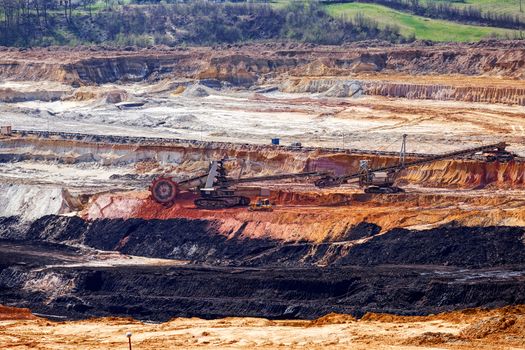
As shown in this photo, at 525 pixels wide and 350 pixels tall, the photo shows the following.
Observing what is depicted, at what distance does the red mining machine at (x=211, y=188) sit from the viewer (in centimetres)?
8400

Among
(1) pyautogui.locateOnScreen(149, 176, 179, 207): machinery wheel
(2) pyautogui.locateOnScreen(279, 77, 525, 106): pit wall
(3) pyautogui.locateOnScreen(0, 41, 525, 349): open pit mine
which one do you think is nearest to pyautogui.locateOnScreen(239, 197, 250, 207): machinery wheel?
(3) pyautogui.locateOnScreen(0, 41, 525, 349): open pit mine

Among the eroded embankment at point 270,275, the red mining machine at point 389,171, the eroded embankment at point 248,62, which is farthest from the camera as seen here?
the eroded embankment at point 248,62

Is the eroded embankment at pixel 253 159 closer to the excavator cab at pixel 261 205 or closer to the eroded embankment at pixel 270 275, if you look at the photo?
the excavator cab at pixel 261 205

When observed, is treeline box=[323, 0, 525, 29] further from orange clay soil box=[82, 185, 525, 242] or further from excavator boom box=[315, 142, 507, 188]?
orange clay soil box=[82, 185, 525, 242]

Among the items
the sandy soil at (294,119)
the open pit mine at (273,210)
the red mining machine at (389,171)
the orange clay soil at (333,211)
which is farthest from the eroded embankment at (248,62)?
the orange clay soil at (333,211)

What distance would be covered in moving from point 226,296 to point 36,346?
545 inches

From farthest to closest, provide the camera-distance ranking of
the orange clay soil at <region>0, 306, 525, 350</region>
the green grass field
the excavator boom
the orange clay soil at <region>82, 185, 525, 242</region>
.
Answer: the green grass field
the excavator boom
the orange clay soil at <region>82, 185, 525, 242</region>
the orange clay soil at <region>0, 306, 525, 350</region>

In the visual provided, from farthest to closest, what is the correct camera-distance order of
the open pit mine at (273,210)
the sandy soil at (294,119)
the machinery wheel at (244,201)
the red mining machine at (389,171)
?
the sandy soil at (294,119), the machinery wheel at (244,201), the red mining machine at (389,171), the open pit mine at (273,210)

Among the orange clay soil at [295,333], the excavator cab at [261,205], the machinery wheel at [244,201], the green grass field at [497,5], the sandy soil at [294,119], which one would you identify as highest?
the orange clay soil at [295,333]

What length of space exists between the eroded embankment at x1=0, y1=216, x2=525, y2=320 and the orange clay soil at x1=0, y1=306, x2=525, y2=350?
3.33 metres

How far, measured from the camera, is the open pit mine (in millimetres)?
59844

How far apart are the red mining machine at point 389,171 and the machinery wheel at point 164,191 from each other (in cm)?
859

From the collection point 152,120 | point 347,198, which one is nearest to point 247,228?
point 347,198

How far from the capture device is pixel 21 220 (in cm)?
8706
